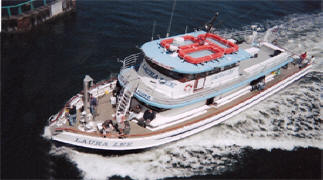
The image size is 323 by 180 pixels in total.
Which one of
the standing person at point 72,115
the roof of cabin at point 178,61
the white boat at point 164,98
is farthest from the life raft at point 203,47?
the standing person at point 72,115

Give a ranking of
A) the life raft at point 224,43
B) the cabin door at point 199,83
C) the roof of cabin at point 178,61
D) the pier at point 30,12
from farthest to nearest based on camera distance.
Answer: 1. the pier at point 30,12
2. the life raft at point 224,43
3. the cabin door at point 199,83
4. the roof of cabin at point 178,61

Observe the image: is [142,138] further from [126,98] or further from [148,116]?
[126,98]

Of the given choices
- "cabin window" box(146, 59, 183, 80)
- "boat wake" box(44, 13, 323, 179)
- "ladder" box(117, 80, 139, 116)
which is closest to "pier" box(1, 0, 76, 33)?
"ladder" box(117, 80, 139, 116)

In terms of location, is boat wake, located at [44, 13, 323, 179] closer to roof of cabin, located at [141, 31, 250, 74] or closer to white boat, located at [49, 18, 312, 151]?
white boat, located at [49, 18, 312, 151]

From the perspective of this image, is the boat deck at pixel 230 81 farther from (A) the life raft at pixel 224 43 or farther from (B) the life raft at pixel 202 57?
(A) the life raft at pixel 224 43

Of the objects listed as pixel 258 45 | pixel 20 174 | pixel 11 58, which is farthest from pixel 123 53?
pixel 20 174

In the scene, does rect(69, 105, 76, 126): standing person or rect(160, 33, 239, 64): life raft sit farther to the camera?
rect(160, 33, 239, 64): life raft
